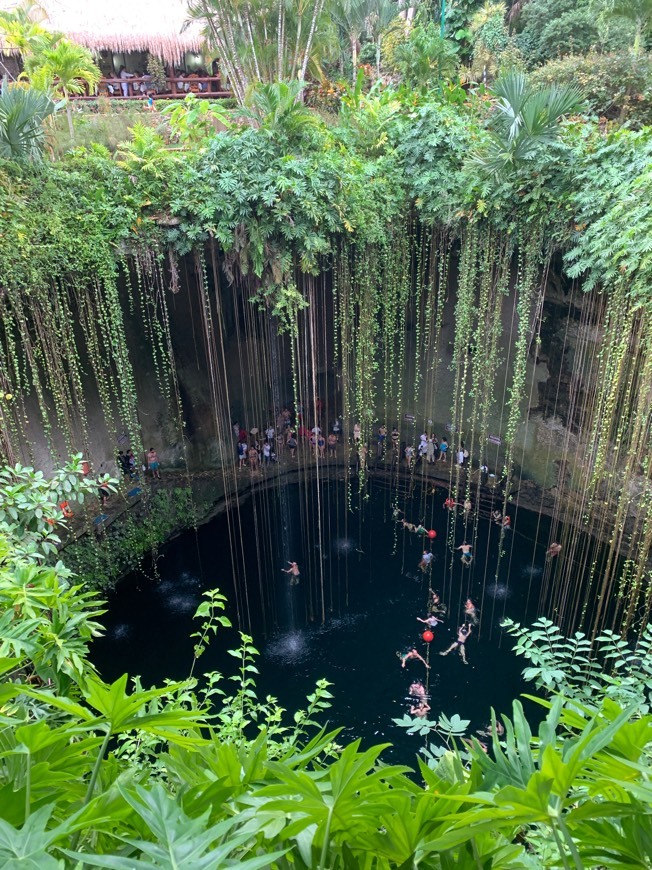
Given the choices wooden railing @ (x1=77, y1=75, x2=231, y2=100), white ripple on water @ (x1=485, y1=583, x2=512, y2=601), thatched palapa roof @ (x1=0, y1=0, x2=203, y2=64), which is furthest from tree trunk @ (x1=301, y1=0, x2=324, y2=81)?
white ripple on water @ (x1=485, y1=583, x2=512, y2=601)

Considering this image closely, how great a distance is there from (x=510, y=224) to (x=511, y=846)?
6.72 m

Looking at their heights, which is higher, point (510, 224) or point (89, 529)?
point (510, 224)

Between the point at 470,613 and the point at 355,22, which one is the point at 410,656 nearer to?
the point at 470,613

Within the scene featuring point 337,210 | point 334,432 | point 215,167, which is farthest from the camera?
point 334,432

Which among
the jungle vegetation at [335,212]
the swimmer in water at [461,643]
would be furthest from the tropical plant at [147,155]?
the swimmer in water at [461,643]

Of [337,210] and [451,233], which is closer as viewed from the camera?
[337,210]

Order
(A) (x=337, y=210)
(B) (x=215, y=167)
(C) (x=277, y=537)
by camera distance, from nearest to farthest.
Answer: (B) (x=215, y=167) → (A) (x=337, y=210) → (C) (x=277, y=537)

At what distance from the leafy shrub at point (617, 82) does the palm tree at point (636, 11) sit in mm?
290

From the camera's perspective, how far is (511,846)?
45.6 inches

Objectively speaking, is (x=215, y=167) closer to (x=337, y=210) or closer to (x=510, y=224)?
(x=337, y=210)

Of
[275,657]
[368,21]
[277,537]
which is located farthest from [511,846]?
[368,21]

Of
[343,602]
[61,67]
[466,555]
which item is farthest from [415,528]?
[61,67]

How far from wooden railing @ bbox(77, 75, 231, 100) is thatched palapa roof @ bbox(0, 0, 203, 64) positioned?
39 cm

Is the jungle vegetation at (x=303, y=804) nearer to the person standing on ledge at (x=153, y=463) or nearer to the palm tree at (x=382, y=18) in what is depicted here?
the person standing on ledge at (x=153, y=463)
